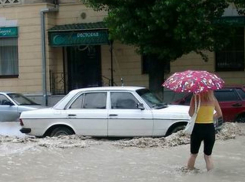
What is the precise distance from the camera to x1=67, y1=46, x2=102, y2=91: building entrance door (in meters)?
23.7

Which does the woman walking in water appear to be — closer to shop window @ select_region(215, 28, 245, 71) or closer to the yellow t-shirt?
the yellow t-shirt

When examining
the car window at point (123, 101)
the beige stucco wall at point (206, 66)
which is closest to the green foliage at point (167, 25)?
the beige stucco wall at point (206, 66)

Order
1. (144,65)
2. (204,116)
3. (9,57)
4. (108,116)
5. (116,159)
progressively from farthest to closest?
(9,57) → (144,65) → (108,116) → (116,159) → (204,116)

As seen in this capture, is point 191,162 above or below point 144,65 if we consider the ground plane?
below

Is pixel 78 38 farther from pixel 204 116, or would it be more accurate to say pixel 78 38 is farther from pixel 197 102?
pixel 204 116

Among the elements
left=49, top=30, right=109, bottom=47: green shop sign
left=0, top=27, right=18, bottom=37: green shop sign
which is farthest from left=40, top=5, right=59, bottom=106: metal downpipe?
left=0, top=27, right=18, bottom=37: green shop sign

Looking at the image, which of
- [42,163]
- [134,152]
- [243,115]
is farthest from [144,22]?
[42,163]

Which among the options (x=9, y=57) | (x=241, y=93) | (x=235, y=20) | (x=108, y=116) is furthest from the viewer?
(x=9, y=57)

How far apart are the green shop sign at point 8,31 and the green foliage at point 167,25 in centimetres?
715

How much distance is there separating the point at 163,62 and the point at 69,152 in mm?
8239

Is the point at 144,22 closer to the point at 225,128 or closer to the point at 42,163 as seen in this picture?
the point at 225,128

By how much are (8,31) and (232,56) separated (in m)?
10.3

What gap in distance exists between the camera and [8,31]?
2375 centimetres

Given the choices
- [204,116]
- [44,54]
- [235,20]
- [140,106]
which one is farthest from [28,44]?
[204,116]
